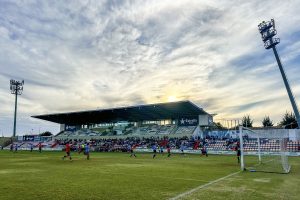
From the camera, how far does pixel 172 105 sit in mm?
71625

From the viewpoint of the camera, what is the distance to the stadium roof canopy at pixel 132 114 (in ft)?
239

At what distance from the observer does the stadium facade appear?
74.1 m

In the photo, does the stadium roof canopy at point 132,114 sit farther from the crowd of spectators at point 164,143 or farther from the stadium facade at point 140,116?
the crowd of spectators at point 164,143

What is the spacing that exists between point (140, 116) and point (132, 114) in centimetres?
253

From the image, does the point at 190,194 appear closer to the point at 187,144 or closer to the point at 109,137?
the point at 187,144

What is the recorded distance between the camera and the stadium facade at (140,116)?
74.1 m

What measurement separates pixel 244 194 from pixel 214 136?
190 feet

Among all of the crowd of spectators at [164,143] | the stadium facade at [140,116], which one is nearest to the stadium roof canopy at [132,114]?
the stadium facade at [140,116]

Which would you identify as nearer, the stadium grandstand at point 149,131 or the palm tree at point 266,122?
the stadium grandstand at point 149,131

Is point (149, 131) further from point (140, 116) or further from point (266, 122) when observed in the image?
point (266, 122)

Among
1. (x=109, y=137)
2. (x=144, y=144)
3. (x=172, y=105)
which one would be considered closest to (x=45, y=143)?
(x=109, y=137)

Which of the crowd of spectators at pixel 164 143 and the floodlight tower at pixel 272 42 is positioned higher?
the floodlight tower at pixel 272 42

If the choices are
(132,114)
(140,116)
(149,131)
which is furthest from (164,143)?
(132,114)

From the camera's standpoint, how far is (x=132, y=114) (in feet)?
276
